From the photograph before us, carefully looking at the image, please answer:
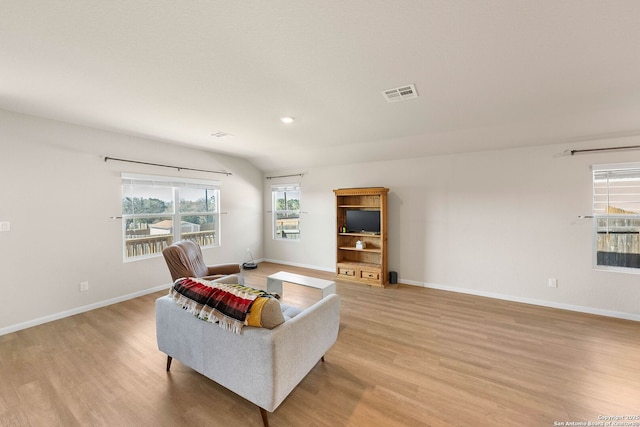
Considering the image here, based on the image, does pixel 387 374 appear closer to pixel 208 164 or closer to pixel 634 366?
pixel 634 366

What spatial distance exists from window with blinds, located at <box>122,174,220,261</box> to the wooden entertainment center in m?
2.65

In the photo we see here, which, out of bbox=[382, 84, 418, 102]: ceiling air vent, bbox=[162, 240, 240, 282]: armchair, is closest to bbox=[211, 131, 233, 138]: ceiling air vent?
bbox=[162, 240, 240, 282]: armchair

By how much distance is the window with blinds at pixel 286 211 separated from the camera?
6.06m

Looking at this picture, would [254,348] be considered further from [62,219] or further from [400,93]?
[62,219]

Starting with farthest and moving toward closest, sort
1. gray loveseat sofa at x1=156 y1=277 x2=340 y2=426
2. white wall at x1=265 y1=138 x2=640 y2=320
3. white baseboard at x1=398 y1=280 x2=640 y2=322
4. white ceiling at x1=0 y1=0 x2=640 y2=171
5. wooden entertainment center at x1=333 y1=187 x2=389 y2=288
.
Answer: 1. wooden entertainment center at x1=333 y1=187 x2=389 y2=288
2. white wall at x1=265 y1=138 x2=640 y2=320
3. white baseboard at x1=398 y1=280 x2=640 y2=322
4. gray loveseat sofa at x1=156 y1=277 x2=340 y2=426
5. white ceiling at x1=0 y1=0 x2=640 y2=171

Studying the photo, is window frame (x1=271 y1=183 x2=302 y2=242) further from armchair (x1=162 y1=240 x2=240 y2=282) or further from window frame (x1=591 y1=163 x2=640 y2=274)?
window frame (x1=591 y1=163 x2=640 y2=274)

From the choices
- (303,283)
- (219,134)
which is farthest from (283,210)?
(303,283)

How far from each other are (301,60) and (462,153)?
3408 mm

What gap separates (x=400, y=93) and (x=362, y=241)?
322 cm

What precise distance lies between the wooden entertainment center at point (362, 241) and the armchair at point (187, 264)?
223 centimetres

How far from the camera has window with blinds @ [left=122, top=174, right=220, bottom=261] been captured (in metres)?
4.00

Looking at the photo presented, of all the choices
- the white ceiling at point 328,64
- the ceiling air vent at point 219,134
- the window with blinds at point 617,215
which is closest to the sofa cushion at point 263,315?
the white ceiling at point 328,64

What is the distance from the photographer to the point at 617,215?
129 inches

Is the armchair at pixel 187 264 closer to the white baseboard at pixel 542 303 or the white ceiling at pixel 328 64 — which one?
the white ceiling at pixel 328 64
